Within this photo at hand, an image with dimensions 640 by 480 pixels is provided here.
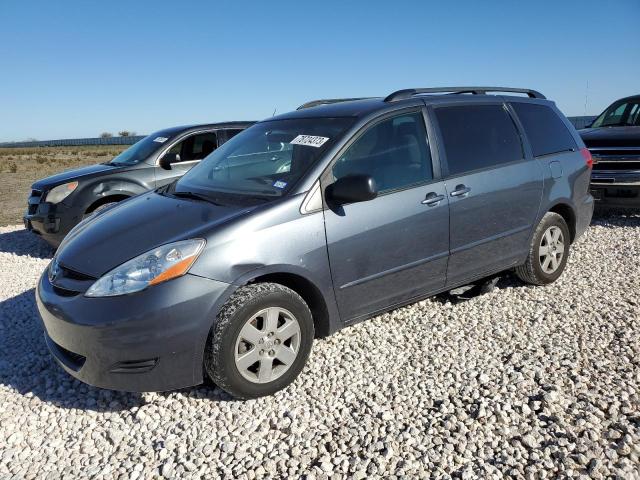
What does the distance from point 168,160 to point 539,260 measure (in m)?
5.25

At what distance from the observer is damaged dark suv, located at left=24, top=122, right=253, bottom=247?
6.84 meters

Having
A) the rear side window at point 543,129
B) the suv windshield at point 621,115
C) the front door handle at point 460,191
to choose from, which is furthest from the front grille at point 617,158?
the front door handle at point 460,191

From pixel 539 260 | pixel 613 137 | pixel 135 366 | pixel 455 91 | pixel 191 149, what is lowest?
pixel 539 260

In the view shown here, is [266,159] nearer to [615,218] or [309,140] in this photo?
[309,140]

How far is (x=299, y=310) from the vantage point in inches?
127

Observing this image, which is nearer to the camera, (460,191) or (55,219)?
(460,191)

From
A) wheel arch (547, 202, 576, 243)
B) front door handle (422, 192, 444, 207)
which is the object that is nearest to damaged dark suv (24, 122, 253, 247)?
front door handle (422, 192, 444, 207)

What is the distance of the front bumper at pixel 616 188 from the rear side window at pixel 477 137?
12.7 ft

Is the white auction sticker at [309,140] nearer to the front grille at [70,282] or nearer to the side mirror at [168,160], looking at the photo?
the front grille at [70,282]

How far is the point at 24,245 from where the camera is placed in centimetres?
798

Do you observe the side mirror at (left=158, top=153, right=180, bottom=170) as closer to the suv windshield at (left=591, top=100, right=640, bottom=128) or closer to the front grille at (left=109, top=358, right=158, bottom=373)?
the front grille at (left=109, top=358, right=158, bottom=373)

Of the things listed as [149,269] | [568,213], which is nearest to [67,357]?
[149,269]

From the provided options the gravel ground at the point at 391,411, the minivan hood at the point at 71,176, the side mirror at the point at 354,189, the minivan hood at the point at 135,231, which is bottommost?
the gravel ground at the point at 391,411

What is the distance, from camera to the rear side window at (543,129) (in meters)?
4.79
